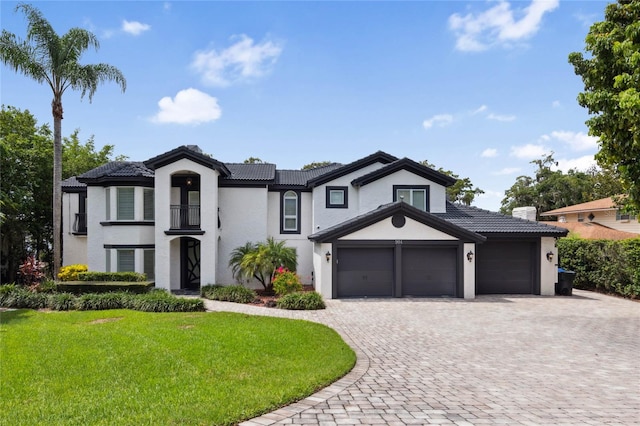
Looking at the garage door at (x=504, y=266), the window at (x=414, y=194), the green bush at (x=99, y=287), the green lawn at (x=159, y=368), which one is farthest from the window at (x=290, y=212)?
the green lawn at (x=159, y=368)

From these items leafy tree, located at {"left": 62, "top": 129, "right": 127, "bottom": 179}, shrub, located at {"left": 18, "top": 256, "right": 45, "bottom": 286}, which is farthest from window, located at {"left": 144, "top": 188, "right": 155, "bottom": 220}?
leafy tree, located at {"left": 62, "top": 129, "right": 127, "bottom": 179}

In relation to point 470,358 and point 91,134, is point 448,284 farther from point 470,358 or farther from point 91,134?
point 91,134

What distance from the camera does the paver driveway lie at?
17.2 ft

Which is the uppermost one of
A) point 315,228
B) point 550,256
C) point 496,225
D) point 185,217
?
point 185,217

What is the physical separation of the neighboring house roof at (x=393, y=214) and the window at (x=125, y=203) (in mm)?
9364

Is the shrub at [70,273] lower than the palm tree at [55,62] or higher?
lower

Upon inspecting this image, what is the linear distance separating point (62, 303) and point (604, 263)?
→ 2356 cm

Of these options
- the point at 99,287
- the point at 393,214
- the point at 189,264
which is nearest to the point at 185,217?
the point at 189,264

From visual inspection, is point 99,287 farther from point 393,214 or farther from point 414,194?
point 414,194

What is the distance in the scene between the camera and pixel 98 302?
13.5 m

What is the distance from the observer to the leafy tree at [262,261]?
17259 millimetres

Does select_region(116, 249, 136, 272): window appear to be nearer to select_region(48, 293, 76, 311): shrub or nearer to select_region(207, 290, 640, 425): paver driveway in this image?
select_region(48, 293, 76, 311): shrub

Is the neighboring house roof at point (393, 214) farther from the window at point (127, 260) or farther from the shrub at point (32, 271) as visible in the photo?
the shrub at point (32, 271)

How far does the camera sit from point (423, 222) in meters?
16.8
